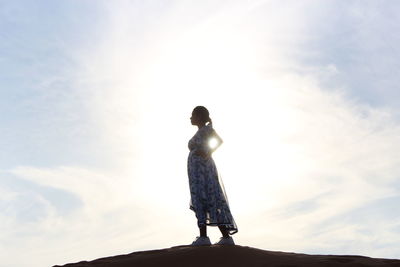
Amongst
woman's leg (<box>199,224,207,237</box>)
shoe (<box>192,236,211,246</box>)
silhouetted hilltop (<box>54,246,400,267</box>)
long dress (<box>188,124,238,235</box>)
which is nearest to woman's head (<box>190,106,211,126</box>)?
long dress (<box>188,124,238,235</box>)

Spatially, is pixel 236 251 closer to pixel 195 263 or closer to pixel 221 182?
pixel 195 263

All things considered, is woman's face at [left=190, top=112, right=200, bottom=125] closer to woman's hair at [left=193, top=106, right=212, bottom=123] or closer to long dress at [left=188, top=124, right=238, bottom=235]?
woman's hair at [left=193, top=106, right=212, bottom=123]

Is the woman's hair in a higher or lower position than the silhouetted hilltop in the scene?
higher

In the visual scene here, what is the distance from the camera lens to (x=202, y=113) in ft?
35.9

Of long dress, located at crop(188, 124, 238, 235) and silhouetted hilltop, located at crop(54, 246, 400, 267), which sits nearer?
silhouetted hilltop, located at crop(54, 246, 400, 267)

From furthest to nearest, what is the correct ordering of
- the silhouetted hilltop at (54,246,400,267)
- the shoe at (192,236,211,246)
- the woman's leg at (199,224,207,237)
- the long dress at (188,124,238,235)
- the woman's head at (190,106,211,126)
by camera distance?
the woman's head at (190,106,211,126) → the long dress at (188,124,238,235) → the woman's leg at (199,224,207,237) → the shoe at (192,236,211,246) → the silhouetted hilltop at (54,246,400,267)

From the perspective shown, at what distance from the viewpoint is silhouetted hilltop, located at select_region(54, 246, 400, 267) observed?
8906 mm

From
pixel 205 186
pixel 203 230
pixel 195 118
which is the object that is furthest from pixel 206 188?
pixel 195 118

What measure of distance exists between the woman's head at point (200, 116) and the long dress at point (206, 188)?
0.50 ft

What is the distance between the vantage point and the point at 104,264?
981 cm

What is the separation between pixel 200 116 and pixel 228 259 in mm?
3323

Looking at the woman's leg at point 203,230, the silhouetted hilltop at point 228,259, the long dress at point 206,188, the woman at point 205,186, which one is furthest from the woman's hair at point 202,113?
the silhouetted hilltop at point 228,259

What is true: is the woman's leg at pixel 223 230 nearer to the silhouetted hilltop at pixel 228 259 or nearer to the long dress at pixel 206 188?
the long dress at pixel 206 188

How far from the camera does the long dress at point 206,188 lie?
10398 mm
